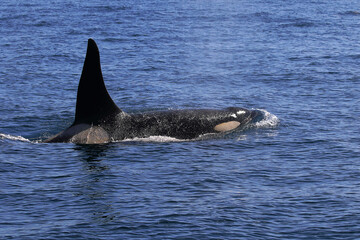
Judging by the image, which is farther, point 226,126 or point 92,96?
point 226,126

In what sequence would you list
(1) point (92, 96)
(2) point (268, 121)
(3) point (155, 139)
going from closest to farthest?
1. (1) point (92, 96)
2. (3) point (155, 139)
3. (2) point (268, 121)

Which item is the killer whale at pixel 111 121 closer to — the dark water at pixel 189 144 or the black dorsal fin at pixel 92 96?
the black dorsal fin at pixel 92 96

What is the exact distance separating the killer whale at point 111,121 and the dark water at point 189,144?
0.44 m

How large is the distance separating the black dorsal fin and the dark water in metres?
0.96

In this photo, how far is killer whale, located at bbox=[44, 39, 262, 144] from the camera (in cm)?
1859

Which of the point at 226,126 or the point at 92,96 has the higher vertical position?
the point at 92,96

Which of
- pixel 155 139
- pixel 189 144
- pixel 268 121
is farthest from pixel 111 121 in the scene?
pixel 268 121

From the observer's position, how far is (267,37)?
4184cm

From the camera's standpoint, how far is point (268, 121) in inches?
851

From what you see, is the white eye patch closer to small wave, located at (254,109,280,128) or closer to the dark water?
the dark water

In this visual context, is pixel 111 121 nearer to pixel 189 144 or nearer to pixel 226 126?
pixel 189 144

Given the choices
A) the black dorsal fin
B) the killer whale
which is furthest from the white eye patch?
the black dorsal fin

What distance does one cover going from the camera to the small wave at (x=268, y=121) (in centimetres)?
2118

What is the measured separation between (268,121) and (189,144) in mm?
3702
